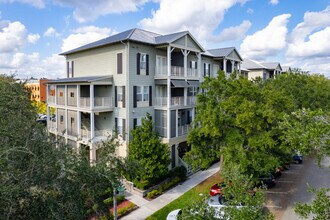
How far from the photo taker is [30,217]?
269 inches

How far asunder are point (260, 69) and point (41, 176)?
48682mm

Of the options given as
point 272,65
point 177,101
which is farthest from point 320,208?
point 272,65

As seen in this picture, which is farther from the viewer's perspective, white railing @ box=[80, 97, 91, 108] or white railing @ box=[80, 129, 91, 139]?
white railing @ box=[80, 129, 91, 139]

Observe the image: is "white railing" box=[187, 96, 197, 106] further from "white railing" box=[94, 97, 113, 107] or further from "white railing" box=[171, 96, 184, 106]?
"white railing" box=[94, 97, 113, 107]

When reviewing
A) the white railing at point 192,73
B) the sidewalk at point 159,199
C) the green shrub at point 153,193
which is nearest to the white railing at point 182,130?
the sidewalk at point 159,199

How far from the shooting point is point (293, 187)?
21672mm

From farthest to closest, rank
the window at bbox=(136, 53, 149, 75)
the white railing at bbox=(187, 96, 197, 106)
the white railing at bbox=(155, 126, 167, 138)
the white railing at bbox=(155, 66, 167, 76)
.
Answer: the white railing at bbox=(187, 96, 197, 106), the white railing at bbox=(155, 66, 167, 76), the white railing at bbox=(155, 126, 167, 138), the window at bbox=(136, 53, 149, 75)

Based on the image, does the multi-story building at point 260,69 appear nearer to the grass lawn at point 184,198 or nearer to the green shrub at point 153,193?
the grass lawn at point 184,198

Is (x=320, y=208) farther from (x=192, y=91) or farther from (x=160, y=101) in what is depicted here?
(x=192, y=91)

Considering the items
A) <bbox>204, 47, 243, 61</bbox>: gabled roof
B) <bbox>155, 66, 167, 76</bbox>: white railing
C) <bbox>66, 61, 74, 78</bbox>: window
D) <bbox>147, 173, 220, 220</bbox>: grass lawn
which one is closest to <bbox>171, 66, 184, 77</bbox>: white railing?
<bbox>155, 66, 167, 76</bbox>: white railing

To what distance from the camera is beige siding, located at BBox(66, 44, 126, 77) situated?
23.5 meters

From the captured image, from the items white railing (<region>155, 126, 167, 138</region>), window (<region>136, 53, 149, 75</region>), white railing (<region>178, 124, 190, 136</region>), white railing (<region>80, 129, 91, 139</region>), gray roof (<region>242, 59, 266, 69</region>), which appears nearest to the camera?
window (<region>136, 53, 149, 75</region>)

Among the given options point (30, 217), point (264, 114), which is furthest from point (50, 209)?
point (264, 114)

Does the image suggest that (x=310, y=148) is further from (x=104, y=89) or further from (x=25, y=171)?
(x=104, y=89)
